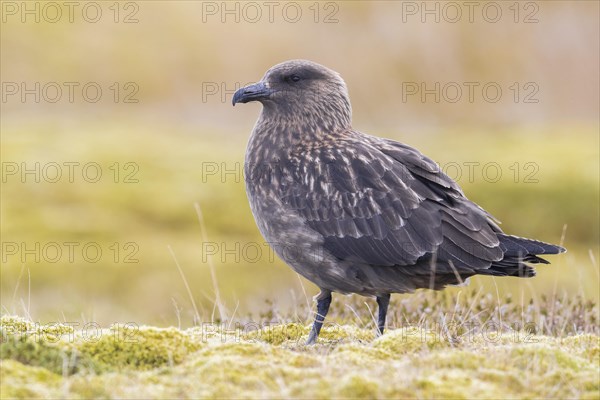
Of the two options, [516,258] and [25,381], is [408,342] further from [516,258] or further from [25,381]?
[25,381]

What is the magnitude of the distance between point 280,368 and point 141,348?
36.3 inches

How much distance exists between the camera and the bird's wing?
21.0 ft

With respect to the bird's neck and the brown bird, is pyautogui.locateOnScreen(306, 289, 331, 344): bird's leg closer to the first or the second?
the brown bird

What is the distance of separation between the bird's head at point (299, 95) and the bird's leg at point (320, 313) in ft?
4.95

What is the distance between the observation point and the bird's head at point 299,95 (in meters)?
7.30

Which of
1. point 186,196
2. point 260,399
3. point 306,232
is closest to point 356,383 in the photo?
point 260,399

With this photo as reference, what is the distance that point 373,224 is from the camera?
648cm

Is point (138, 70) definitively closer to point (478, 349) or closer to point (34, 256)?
point (34, 256)

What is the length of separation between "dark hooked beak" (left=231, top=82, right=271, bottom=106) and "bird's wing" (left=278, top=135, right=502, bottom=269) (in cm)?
75

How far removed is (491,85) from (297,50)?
18.0 feet

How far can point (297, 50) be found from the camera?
22875 millimetres

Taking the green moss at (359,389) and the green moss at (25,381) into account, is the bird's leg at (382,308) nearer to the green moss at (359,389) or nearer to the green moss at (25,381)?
the green moss at (359,389)

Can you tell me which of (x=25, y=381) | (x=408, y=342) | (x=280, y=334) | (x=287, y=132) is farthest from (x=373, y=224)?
(x=25, y=381)

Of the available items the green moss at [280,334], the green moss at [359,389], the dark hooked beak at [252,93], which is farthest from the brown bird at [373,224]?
the green moss at [359,389]
